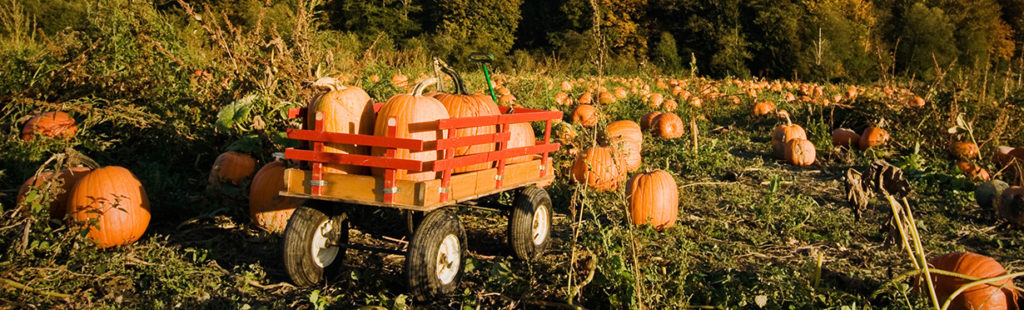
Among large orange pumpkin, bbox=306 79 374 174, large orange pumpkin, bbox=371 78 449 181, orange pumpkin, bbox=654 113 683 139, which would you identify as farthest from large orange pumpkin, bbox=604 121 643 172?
large orange pumpkin, bbox=306 79 374 174

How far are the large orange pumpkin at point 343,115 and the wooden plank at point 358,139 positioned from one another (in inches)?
3.5

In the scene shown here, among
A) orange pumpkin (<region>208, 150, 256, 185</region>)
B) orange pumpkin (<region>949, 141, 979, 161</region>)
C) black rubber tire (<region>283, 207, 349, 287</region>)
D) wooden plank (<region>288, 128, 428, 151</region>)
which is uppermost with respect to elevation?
wooden plank (<region>288, 128, 428, 151</region>)

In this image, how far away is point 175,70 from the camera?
6.86 metres

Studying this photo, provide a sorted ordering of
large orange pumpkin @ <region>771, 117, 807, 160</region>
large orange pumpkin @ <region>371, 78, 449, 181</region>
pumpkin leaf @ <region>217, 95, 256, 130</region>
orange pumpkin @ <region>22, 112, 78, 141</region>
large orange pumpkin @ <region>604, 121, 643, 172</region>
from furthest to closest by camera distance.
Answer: large orange pumpkin @ <region>771, 117, 807, 160</region>
large orange pumpkin @ <region>604, 121, 643, 172</region>
orange pumpkin @ <region>22, 112, 78, 141</region>
pumpkin leaf @ <region>217, 95, 256, 130</region>
large orange pumpkin @ <region>371, 78, 449, 181</region>

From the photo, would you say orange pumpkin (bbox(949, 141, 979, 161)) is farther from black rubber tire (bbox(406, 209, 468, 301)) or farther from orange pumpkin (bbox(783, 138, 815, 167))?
black rubber tire (bbox(406, 209, 468, 301))

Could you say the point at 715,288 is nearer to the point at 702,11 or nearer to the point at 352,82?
the point at 352,82

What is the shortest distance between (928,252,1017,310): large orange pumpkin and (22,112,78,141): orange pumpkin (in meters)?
7.07

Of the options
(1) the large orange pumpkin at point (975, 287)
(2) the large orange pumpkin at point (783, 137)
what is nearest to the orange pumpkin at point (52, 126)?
(1) the large orange pumpkin at point (975, 287)

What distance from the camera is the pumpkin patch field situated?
3.37m

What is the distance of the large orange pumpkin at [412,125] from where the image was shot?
11.3 ft

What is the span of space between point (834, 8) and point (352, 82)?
115 feet

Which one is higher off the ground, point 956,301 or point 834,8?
point 834,8

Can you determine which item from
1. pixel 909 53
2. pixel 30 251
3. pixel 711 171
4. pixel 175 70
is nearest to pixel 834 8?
pixel 909 53

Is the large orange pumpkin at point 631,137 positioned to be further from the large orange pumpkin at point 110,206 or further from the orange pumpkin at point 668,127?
the large orange pumpkin at point 110,206
